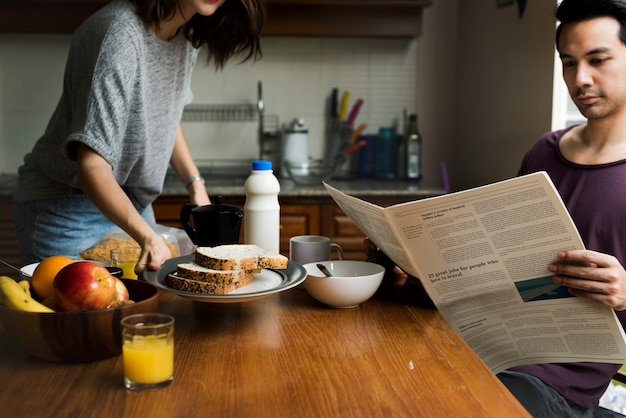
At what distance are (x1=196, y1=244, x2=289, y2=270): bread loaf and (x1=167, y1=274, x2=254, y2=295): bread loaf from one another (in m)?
0.03

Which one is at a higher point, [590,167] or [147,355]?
[590,167]

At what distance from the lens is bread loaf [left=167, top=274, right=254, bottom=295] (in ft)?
3.58

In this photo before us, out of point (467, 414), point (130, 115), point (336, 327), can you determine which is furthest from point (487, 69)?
point (467, 414)

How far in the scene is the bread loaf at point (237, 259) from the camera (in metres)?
1.12

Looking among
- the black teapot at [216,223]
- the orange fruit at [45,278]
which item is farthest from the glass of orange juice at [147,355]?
the black teapot at [216,223]

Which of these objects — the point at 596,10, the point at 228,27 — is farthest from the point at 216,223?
the point at 596,10

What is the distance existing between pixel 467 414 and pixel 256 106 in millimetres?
2616

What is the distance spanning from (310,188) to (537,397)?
67.0 inches

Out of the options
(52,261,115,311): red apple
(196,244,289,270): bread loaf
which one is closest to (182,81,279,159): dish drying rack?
(196,244,289,270): bread loaf

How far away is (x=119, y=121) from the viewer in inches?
59.0

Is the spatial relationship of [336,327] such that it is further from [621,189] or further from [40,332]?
[621,189]

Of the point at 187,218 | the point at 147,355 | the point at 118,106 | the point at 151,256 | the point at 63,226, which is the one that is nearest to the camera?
the point at 147,355

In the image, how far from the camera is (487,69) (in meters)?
2.92

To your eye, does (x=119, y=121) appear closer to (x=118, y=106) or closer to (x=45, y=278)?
(x=118, y=106)
